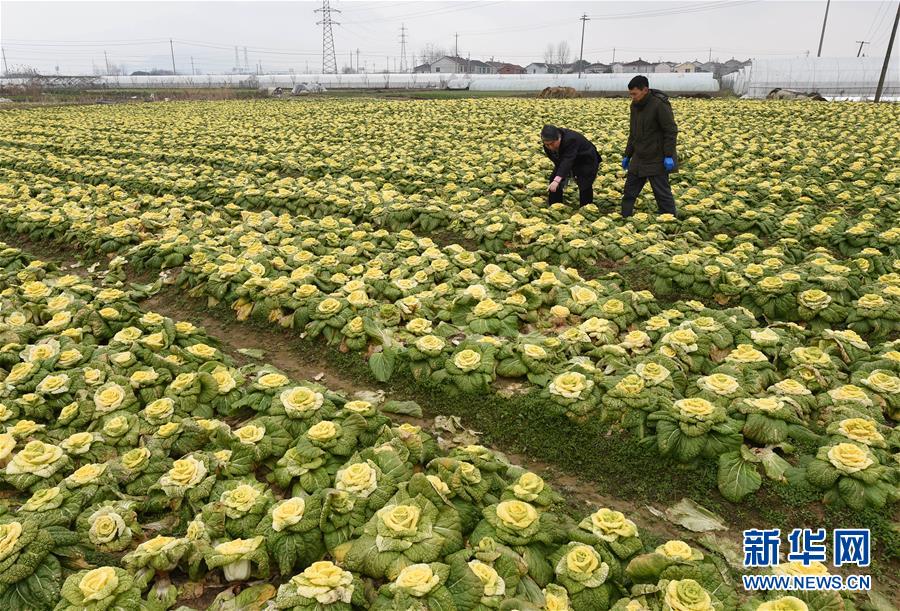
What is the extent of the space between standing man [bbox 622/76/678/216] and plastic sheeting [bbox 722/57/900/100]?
3763 cm

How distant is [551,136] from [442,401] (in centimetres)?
545

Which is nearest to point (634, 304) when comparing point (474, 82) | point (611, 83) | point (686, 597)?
point (686, 597)

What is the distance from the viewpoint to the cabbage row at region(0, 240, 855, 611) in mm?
2750

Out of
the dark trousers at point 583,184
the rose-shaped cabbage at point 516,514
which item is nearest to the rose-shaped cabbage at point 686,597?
the rose-shaped cabbage at point 516,514

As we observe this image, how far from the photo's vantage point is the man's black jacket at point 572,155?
9070mm

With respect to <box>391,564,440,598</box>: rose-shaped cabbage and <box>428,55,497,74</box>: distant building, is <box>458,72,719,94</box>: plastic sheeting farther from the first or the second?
<box>428,55,497,74</box>: distant building

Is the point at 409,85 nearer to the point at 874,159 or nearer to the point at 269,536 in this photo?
the point at 874,159

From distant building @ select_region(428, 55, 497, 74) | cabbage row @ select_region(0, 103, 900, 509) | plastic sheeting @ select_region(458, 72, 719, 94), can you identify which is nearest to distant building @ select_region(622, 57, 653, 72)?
distant building @ select_region(428, 55, 497, 74)

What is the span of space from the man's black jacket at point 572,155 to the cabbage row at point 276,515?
6316 mm

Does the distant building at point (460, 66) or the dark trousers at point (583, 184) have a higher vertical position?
the distant building at point (460, 66)

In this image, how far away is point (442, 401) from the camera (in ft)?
16.2

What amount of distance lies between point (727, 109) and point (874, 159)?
12760 millimetres

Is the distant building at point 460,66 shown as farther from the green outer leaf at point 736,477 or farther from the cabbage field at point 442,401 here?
the green outer leaf at point 736,477

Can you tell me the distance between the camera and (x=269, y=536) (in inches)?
122
